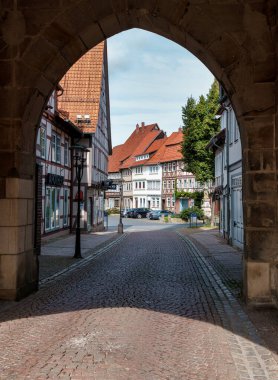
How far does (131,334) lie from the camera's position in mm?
6590

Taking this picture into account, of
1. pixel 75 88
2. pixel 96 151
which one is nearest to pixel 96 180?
pixel 96 151

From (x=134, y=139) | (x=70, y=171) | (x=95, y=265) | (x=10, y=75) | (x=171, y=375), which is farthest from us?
(x=134, y=139)

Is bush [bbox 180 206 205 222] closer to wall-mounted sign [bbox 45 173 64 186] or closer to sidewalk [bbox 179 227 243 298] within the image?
wall-mounted sign [bbox 45 173 64 186]

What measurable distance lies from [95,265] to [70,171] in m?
15.6

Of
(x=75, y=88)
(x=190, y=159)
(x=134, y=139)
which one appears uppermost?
(x=134, y=139)

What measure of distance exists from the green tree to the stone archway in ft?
115

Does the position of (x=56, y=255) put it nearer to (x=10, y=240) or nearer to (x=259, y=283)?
(x=10, y=240)

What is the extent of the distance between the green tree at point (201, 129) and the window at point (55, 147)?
66.1ft

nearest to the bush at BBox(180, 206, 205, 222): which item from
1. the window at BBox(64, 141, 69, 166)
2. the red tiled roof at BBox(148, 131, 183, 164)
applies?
the red tiled roof at BBox(148, 131, 183, 164)

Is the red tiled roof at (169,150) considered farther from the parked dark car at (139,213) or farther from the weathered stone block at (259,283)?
the weathered stone block at (259,283)

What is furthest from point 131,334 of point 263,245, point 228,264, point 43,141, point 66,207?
point 66,207

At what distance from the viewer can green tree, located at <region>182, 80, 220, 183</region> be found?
43.9 metres

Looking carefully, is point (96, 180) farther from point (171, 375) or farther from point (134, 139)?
A: point (134, 139)

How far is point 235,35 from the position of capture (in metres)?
8.43
